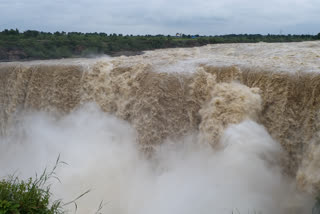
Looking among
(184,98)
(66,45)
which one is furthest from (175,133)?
(66,45)

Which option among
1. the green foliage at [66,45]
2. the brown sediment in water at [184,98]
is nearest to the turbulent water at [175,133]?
the brown sediment in water at [184,98]

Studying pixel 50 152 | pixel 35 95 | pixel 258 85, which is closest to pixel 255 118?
pixel 258 85

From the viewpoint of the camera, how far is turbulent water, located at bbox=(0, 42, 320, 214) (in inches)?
200

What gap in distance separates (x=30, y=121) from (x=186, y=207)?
5152 millimetres

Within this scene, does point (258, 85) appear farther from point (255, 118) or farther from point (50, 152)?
point (50, 152)

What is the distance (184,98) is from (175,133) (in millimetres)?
648

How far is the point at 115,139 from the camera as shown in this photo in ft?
23.5

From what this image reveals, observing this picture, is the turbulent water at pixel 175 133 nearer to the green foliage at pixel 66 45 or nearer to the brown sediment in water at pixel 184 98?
the brown sediment in water at pixel 184 98

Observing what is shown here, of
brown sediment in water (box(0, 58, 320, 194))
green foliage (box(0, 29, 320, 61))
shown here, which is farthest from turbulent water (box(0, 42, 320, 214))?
green foliage (box(0, 29, 320, 61))

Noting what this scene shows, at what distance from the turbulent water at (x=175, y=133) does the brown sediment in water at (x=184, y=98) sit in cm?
2

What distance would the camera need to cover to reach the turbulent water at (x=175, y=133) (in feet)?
16.6

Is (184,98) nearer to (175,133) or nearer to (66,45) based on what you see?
(175,133)

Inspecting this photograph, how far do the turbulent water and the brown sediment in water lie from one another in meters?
0.02

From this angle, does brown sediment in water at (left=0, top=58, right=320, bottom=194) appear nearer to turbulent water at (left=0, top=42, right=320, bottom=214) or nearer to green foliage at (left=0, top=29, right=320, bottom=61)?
turbulent water at (left=0, top=42, right=320, bottom=214)
